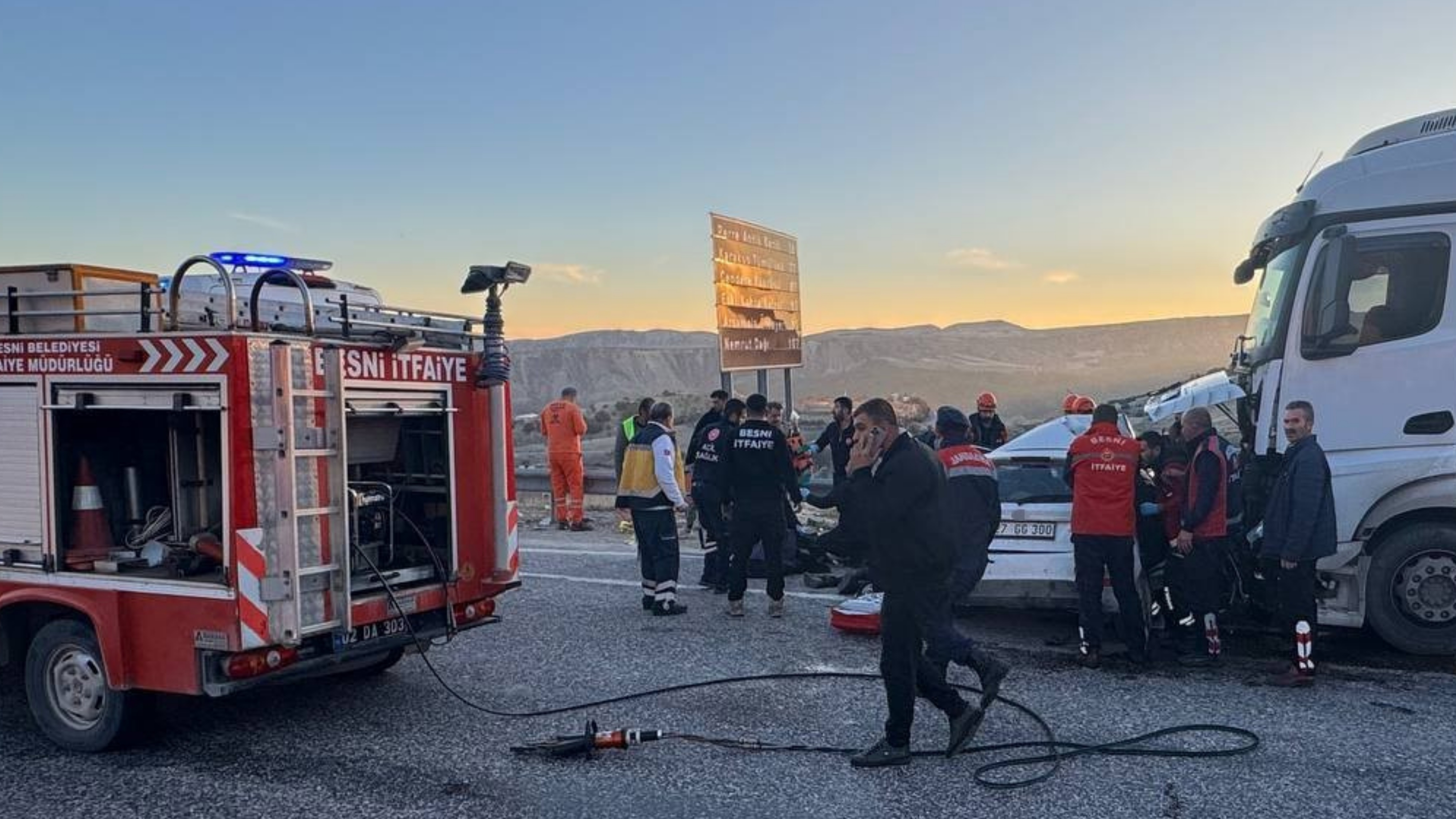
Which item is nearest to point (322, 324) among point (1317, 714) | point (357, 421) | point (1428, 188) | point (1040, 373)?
point (357, 421)

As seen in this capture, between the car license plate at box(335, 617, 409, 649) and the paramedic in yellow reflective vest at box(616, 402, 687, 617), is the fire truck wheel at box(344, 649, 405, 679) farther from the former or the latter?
the paramedic in yellow reflective vest at box(616, 402, 687, 617)

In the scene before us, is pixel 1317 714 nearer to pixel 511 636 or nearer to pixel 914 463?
pixel 914 463

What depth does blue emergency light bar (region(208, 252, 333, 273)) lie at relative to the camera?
6906 millimetres

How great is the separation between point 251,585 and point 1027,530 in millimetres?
5207

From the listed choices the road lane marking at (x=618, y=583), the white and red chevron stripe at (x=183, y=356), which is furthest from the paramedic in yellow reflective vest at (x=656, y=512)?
the white and red chevron stripe at (x=183, y=356)

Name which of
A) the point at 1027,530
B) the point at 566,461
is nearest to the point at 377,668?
the point at 1027,530

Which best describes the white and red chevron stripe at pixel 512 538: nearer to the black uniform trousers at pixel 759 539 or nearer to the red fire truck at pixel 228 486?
the red fire truck at pixel 228 486

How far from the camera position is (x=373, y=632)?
5.83 meters

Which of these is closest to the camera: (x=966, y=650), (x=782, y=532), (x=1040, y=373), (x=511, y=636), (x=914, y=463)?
(x=914, y=463)

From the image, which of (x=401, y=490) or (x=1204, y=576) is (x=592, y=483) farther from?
(x=1204, y=576)

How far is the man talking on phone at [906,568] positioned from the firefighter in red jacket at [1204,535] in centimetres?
255

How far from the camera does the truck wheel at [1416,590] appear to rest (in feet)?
23.3

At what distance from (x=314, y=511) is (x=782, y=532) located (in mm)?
4244

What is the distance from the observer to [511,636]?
809cm
